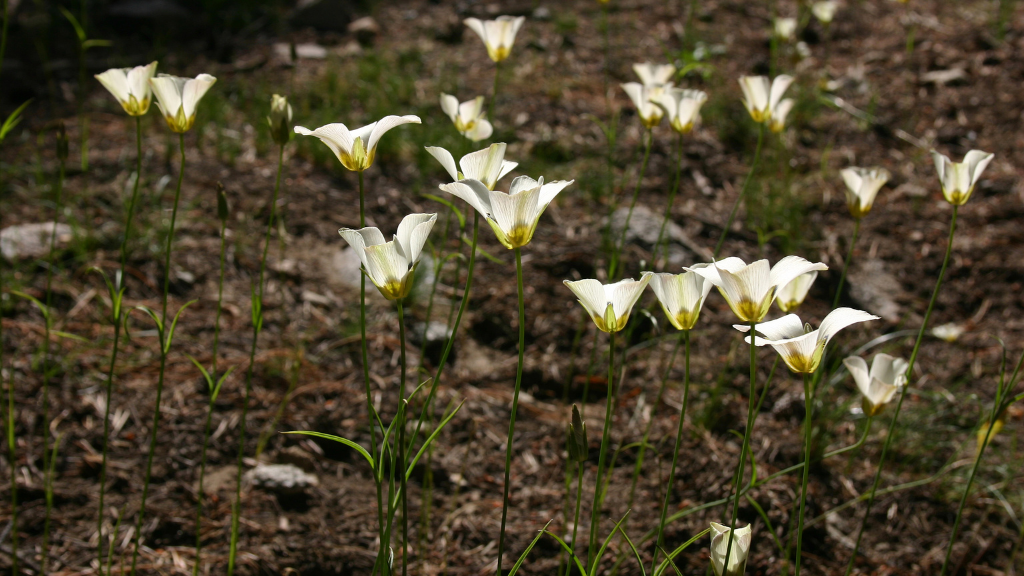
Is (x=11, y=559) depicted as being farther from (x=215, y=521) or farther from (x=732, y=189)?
(x=732, y=189)

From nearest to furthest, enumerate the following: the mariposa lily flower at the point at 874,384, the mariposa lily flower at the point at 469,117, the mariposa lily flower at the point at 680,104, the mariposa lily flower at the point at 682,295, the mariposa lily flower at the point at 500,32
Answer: the mariposa lily flower at the point at 682,295 < the mariposa lily flower at the point at 874,384 < the mariposa lily flower at the point at 469,117 < the mariposa lily flower at the point at 680,104 < the mariposa lily flower at the point at 500,32

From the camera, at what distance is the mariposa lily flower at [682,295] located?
1133 mm

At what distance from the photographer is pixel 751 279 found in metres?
1.06

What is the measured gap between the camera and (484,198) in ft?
3.51

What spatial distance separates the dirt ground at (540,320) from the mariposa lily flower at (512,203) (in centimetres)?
96

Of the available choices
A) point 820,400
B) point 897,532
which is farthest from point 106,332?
point 897,532

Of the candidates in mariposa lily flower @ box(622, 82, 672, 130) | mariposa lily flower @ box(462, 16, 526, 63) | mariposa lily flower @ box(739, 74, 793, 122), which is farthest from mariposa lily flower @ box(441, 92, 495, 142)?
mariposa lily flower @ box(739, 74, 793, 122)

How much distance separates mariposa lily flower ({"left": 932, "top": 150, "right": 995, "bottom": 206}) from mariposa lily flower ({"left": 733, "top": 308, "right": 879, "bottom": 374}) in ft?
1.96

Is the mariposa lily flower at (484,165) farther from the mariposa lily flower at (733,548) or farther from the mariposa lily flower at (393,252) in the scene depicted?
the mariposa lily flower at (733,548)

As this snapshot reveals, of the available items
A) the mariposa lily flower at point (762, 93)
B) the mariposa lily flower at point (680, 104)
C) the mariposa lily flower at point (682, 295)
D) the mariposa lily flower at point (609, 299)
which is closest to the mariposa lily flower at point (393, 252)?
the mariposa lily flower at point (609, 299)

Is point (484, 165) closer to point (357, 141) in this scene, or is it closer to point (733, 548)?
point (357, 141)

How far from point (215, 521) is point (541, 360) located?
1140 millimetres

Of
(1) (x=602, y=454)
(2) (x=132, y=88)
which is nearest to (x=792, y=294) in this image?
(1) (x=602, y=454)

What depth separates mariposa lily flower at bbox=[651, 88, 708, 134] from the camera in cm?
178
